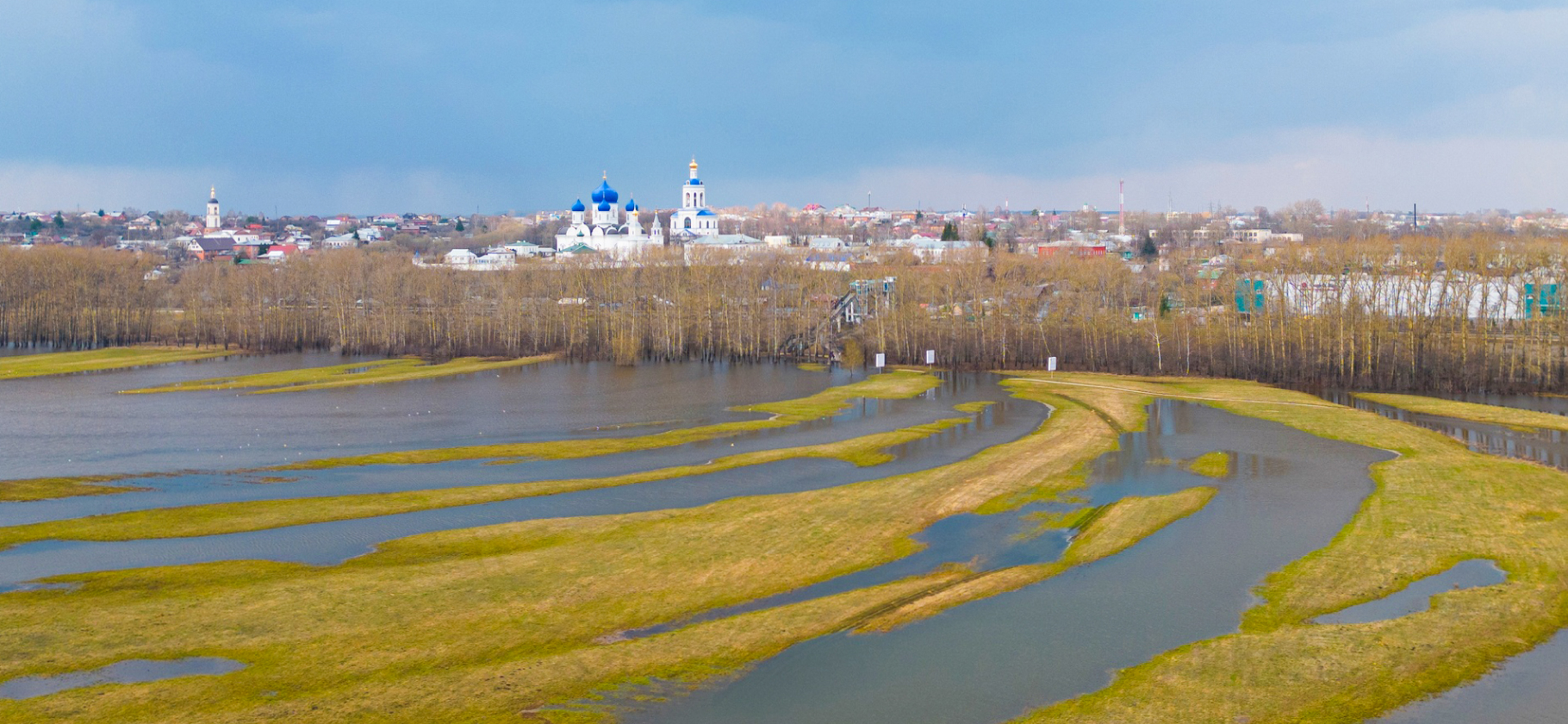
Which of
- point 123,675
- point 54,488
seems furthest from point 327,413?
point 123,675

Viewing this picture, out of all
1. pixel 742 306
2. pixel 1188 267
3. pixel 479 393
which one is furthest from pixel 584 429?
pixel 1188 267

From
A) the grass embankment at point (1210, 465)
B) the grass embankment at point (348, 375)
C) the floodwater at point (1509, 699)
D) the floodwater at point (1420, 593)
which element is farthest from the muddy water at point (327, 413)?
the floodwater at point (1509, 699)

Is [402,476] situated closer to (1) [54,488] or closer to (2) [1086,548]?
(1) [54,488]

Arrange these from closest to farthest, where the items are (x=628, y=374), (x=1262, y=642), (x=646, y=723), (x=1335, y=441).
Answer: (x=646, y=723) < (x=1262, y=642) < (x=1335, y=441) < (x=628, y=374)

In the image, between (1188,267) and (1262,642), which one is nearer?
(1262,642)

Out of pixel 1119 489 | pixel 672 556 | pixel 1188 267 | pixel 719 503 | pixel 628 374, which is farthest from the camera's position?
pixel 1188 267

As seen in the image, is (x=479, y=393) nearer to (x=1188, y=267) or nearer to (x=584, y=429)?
(x=584, y=429)

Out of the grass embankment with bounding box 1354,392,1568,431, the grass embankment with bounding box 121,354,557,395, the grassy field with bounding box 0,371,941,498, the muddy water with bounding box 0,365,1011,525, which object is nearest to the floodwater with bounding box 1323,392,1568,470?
the grass embankment with bounding box 1354,392,1568,431
